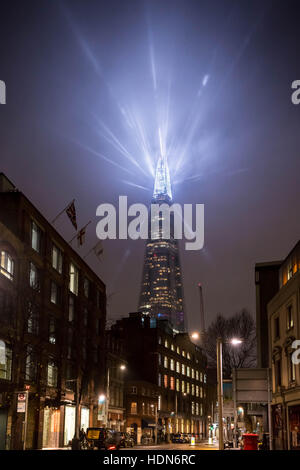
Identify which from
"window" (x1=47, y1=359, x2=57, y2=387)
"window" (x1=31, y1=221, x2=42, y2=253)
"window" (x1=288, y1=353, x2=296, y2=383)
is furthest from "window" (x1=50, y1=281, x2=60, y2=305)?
"window" (x1=288, y1=353, x2=296, y2=383)

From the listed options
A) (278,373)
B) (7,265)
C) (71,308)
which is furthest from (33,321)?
(278,373)

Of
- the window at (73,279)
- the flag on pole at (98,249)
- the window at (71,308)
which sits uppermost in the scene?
the flag on pole at (98,249)

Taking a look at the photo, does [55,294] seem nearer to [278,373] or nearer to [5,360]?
[5,360]

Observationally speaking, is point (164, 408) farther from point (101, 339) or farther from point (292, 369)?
point (292, 369)

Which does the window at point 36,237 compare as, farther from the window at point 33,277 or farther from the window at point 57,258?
the window at point 57,258

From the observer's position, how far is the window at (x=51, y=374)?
59062mm

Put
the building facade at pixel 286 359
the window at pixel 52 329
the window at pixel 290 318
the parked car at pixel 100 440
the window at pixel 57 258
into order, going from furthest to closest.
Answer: the window at pixel 57 258 → the window at pixel 52 329 → the parked car at pixel 100 440 → the window at pixel 290 318 → the building facade at pixel 286 359

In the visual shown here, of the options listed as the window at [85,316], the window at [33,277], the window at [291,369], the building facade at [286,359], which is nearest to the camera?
the building facade at [286,359]

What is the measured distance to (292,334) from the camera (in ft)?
136

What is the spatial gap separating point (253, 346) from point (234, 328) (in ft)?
19.0

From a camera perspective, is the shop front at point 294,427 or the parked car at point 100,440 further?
the parked car at point 100,440

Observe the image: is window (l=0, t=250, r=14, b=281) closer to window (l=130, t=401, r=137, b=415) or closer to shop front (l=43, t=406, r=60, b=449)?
shop front (l=43, t=406, r=60, b=449)

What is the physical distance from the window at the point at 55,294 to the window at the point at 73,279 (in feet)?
18.4

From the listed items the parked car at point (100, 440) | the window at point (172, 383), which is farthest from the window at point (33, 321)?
the window at point (172, 383)
